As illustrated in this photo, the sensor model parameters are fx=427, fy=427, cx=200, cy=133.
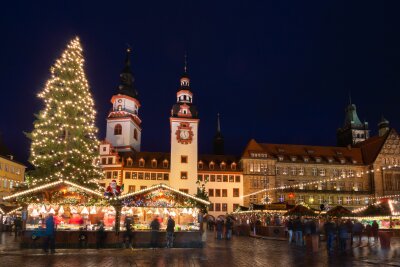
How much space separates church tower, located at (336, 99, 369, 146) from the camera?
105 meters

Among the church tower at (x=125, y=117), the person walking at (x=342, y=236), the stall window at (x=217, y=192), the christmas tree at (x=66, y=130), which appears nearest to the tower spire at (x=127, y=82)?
the church tower at (x=125, y=117)

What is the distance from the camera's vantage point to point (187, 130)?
68875mm

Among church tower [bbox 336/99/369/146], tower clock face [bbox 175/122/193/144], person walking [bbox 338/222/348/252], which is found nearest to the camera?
person walking [bbox 338/222/348/252]

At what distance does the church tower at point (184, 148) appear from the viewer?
67.2 meters

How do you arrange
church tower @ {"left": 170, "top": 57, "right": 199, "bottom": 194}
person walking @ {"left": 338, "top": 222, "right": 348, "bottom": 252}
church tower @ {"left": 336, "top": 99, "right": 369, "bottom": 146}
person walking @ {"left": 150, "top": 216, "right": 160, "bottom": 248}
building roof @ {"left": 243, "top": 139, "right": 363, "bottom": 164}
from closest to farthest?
person walking @ {"left": 338, "top": 222, "right": 348, "bottom": 252}
person walking @ {"left": 150, "top": 216, "right": 160, "bottom": 248}
church tower @ {"left": 170, "top": 57, "right": 199, "bottom": 194}
building roof @ {"left": 243, "top": 139, "right": 363, "bottom": 164}
church tower @ {"left": 336, "top": 99, "right": 369, "bottom": 146}

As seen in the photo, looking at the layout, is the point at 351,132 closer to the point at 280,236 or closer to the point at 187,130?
the point at 187,130

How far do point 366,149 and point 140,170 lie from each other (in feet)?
137

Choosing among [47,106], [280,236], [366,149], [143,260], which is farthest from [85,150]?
[366,149]

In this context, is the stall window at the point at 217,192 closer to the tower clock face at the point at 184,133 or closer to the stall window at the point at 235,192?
the stall window at the point at 235,192

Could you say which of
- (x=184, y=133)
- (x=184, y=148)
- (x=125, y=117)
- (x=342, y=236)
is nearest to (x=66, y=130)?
(x=342, y=236)

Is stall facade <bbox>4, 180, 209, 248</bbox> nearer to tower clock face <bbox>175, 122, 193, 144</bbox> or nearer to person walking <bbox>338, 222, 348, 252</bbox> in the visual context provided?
person walking <bbox>338, 222, 348, 252</bbox>

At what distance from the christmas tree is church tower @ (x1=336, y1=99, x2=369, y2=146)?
83281mm

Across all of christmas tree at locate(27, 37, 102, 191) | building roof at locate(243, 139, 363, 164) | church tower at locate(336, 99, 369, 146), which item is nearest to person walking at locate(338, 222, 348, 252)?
christmas tree at locate(27, 37, 102, 191)

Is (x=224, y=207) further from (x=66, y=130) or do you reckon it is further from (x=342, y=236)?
(x=342, y=236)
